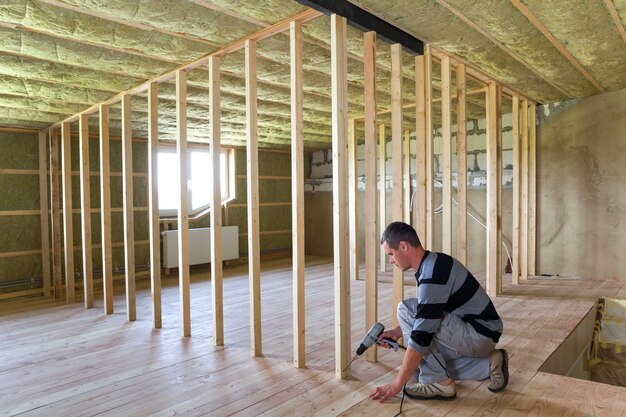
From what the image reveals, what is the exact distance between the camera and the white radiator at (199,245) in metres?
6.75

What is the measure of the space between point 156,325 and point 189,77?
2.28m

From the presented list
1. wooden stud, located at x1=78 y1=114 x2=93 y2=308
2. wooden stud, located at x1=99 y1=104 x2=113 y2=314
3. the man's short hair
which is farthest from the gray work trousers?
wooden stud, located at x1=78 y1=114 x2=93 y2=308

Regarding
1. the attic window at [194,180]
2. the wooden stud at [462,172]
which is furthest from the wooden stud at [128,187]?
the wooden stud at [462,172]

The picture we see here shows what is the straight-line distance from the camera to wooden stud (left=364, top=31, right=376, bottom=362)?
2953 mm

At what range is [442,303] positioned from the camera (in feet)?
7.36

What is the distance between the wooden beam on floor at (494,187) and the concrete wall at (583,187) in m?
1.56

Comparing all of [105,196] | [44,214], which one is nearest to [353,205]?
[105,196]

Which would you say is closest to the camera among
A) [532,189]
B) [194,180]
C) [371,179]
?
[371,179]

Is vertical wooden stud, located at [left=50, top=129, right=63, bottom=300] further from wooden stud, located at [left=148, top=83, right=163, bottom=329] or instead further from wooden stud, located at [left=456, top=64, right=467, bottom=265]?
wooden stud, located at [left=456, top=64, right=467, bottom=265]

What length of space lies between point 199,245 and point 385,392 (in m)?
5.22

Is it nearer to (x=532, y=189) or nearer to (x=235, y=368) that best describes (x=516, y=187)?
(x=532, y=189)

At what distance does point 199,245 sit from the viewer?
279 inches

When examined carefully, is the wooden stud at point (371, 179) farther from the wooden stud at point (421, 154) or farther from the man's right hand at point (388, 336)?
the wooden stud at point (421, 154)

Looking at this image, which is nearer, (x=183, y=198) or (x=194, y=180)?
(x=183, y=198)
